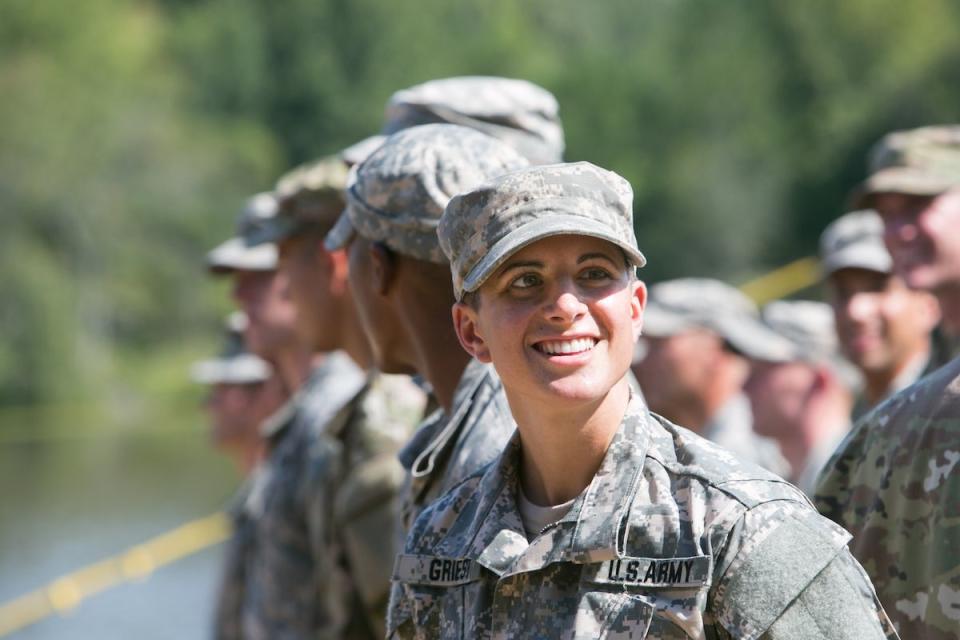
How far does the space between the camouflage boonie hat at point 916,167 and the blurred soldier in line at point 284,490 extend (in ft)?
5.99

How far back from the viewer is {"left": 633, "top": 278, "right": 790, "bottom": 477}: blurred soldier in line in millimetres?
7426

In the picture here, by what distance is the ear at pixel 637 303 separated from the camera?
2890 mm

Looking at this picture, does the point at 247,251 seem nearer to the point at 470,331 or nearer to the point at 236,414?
the point at 236,414

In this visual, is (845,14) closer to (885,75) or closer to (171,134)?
(885,75)

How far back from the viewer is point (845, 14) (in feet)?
187

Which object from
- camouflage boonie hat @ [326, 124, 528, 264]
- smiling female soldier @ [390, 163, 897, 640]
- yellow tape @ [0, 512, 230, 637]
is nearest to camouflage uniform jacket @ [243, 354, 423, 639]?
camouflage boonie hat @ [326, 124, 528, 264]

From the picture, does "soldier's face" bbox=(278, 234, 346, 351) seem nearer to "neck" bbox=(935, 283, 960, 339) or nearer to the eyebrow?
"neck" bbox=(935, 283, 960, 339)

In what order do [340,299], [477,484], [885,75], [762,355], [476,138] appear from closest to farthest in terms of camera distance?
[477,484]
[476,138]
[340,299]
[762,355]
[885,75]

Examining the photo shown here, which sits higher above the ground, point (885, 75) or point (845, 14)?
point (845, 14)

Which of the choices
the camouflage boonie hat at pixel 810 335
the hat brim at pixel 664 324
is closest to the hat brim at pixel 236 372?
the hat brim at pixel 664 324

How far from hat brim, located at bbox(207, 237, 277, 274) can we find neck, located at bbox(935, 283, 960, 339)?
3.22 meters

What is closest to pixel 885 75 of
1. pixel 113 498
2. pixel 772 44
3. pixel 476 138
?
pixel 772 44

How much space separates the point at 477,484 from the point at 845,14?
56.3m

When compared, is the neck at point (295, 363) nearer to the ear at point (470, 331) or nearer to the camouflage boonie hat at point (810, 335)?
the camouflage boonie hat at point (810, 335)
